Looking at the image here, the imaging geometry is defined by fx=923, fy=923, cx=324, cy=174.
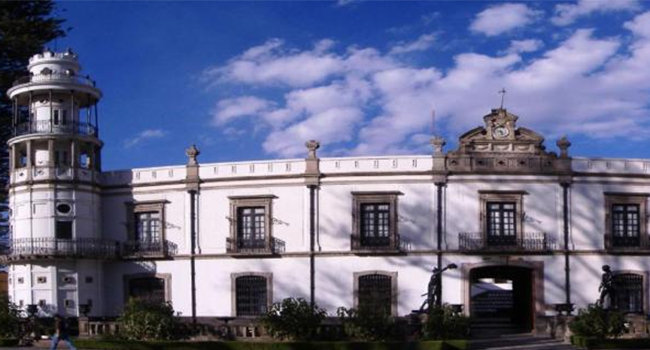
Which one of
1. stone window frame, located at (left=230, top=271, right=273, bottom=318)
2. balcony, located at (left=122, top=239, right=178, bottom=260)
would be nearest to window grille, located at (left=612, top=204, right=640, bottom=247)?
stone window frame, located at (left=230, top=271, right=273, bottom=318)

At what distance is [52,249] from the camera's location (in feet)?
122

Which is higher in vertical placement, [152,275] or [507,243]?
[507,243]

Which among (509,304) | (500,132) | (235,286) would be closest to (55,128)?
(235,286)

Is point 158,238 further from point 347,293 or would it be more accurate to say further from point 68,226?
point 347,293

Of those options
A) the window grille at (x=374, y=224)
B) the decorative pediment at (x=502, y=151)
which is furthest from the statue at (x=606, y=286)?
the window grille at (x=374, y=224)

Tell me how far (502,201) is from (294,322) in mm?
11442

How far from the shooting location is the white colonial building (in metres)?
36.8

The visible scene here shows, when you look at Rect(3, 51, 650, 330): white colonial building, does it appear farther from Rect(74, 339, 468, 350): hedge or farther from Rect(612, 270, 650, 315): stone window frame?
Rect(74, 339, 468, 350): hedge

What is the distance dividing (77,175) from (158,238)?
4271mm

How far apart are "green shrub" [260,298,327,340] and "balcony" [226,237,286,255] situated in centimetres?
738

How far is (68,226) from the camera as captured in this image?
38.2 m

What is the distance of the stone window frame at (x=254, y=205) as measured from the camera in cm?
3778

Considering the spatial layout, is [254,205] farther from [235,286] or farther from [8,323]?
[8,323]

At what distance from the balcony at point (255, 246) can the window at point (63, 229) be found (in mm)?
6550
